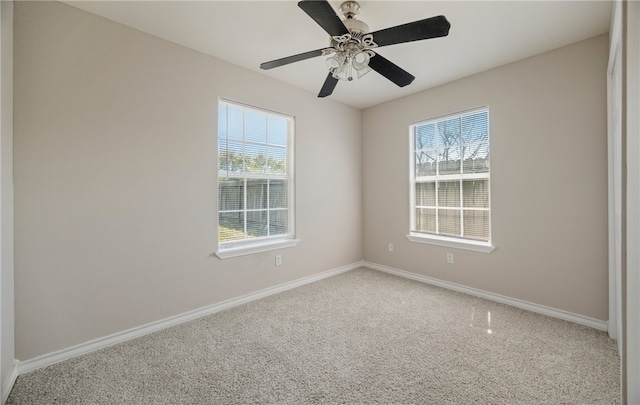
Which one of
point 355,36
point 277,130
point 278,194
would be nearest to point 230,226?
point 278,194

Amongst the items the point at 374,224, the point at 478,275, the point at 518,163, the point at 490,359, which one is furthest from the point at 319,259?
the point at 518,163

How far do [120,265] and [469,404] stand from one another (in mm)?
2593

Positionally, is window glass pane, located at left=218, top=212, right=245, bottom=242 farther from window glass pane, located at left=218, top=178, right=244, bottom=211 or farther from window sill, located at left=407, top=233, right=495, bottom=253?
window sill, located at left=407, top=233, right=495, bottom=253

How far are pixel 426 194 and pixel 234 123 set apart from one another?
8.36 feet

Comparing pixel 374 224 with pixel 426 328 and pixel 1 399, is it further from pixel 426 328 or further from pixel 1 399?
pixel 1 399

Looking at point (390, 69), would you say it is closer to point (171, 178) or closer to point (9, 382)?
point (171, 178)

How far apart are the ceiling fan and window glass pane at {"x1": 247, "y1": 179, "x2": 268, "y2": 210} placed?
134 cm

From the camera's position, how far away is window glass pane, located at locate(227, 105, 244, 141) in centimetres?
291

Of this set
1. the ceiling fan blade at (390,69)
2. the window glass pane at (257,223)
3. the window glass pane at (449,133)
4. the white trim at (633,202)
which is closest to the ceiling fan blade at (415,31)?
the ceiling fan blade at (390,69)

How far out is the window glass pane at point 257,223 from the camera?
3107mm

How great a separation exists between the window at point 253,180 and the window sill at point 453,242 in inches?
65.0

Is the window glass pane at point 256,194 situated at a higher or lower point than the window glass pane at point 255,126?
lower

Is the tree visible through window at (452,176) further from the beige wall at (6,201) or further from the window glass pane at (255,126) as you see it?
the beige wall at (6,201)

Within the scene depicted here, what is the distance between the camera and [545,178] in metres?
2.60
